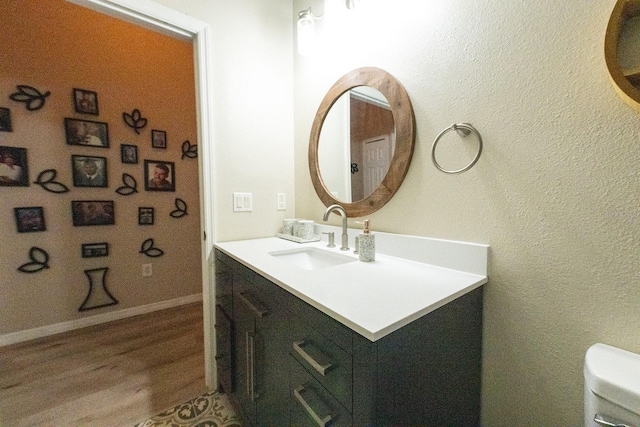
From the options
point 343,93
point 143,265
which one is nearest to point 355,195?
point 343,93

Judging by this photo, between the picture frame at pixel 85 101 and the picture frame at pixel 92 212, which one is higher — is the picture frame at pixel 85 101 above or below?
above

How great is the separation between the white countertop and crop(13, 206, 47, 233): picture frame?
6.14 feet

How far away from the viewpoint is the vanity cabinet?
0.54 meters

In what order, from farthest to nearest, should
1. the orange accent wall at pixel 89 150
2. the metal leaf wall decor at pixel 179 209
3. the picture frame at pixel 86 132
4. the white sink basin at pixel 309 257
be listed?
the metal leaf wall decor at pixel 179 209, the picture frame at pixel 86 132, the orange accent wall at pixel 89 150, the white sink basin at pixel 309 257

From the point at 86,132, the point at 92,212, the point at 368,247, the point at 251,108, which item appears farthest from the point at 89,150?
the point at 368,247

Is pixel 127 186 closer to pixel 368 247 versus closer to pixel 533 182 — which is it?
pixel 368 247

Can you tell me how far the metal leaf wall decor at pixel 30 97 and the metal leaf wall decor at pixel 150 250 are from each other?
1.24 meters

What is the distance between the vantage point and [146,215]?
2.32m

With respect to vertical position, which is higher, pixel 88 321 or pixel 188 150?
pixel 188 150

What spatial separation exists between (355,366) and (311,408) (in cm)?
23

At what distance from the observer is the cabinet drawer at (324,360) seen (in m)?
0.56

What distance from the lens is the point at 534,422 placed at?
77cm

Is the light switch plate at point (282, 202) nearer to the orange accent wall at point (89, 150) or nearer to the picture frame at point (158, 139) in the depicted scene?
the orange accent wall at point (89, 150)

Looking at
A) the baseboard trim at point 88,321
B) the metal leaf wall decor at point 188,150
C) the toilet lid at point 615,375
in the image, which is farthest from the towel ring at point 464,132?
the baseboard trim at point 88,321
